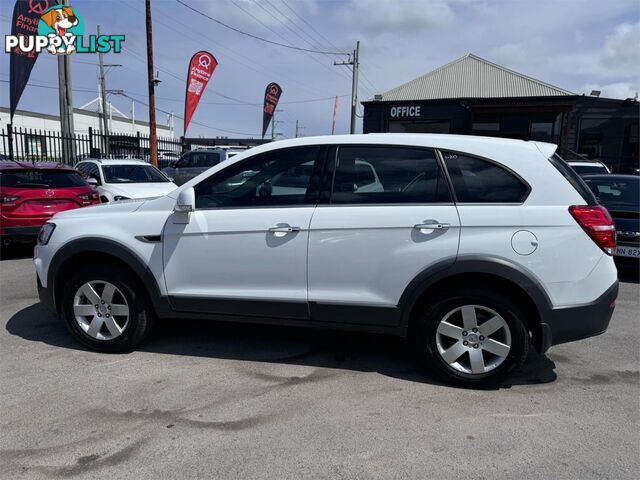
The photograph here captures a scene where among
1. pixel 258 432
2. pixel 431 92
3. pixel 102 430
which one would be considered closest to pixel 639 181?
pixel 258 432

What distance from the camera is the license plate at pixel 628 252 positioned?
21.7ft

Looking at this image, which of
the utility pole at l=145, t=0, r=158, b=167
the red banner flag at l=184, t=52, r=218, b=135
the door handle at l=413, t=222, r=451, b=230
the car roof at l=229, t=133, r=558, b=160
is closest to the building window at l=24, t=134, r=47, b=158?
the utility pole at l=145, t=0, r=158, b=167

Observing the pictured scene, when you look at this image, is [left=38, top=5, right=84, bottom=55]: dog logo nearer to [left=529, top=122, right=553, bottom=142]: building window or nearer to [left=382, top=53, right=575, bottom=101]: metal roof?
[left=382, top=53, right=575, bottom=101]: metal roof

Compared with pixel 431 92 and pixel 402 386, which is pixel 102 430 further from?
pixel 431 92

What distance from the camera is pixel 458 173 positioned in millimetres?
3475

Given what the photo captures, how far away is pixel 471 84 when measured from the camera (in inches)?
1134

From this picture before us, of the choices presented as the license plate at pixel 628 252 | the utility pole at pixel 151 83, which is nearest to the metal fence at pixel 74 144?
the utility pole at pixel 151 83

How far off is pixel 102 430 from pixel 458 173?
111 inches

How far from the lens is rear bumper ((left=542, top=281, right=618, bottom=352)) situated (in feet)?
10.9

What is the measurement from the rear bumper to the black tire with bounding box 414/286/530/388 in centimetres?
15

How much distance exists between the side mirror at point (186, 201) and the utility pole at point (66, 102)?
15.0 meters

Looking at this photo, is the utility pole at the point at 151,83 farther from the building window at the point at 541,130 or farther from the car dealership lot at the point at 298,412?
the building window at the point at 541,130

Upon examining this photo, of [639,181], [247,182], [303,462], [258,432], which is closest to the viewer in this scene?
[303,462]

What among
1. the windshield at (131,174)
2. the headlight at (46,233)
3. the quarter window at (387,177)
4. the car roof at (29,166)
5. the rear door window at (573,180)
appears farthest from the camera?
the windshield at (131,174)
